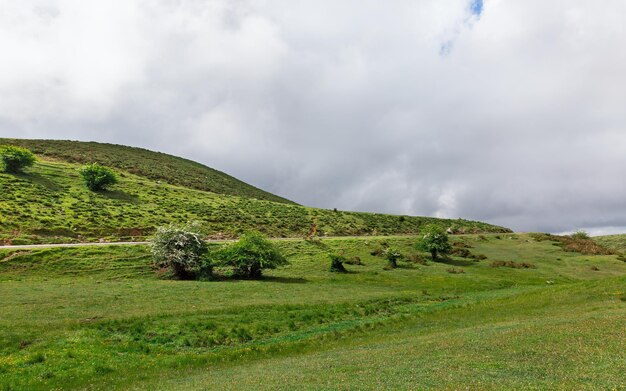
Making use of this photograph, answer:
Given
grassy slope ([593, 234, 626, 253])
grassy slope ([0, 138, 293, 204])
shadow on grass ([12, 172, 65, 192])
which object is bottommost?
grassy slope ([593, 234, 626, 253])

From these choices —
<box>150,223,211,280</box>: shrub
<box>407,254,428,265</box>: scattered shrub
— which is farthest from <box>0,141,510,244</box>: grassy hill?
<box>407,254,428,265</box>: scattered shrub

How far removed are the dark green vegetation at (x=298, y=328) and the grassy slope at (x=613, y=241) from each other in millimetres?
102503

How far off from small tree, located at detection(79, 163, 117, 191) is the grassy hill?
243 cm

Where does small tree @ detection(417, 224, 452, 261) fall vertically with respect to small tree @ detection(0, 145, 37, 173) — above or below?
below

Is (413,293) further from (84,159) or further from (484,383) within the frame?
(84,159)

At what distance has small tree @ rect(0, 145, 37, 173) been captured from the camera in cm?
10156

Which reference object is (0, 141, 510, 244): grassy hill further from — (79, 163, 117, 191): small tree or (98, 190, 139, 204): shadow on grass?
(79, 163, 117, 191): small tree

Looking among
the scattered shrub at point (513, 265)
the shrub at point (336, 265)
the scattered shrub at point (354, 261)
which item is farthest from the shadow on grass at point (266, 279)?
the scattered shrub at point (513, 265)

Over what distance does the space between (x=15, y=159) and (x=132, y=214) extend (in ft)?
139

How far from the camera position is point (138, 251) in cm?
6209

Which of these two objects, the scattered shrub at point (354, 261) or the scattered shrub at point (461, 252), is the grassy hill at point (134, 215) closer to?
the scattered shrub at point (354, 261)

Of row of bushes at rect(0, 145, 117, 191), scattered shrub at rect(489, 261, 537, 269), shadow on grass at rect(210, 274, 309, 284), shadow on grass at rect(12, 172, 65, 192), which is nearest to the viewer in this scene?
shadow on grass at rect(210, 274, 309, 284)

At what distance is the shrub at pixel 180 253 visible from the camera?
180ft

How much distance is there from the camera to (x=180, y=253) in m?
54.8
